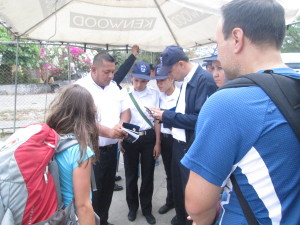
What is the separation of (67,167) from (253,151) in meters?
1.08

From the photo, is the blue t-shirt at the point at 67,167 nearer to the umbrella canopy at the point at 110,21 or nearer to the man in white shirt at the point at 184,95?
the man in white shirt at the point at 184,95

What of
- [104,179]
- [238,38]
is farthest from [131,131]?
[238,38]

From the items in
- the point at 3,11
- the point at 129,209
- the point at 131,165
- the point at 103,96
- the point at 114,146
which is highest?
the point at 3,11

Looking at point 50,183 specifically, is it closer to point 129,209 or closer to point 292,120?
point 292,120

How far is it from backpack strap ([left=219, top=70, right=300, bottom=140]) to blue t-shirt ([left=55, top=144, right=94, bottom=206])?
1.04 metres

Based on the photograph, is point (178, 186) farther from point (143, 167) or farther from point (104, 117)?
point (104, 117)

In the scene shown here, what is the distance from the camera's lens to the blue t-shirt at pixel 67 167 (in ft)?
5.01

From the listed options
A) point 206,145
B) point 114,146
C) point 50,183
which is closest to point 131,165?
point 114,146

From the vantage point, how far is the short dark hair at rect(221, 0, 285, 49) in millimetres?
975

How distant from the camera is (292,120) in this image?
87cm

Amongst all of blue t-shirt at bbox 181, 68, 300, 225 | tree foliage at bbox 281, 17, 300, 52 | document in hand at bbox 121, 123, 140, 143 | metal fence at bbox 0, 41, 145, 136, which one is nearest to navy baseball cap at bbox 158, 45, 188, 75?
document in hand at bbox 121, 123, 140, 143

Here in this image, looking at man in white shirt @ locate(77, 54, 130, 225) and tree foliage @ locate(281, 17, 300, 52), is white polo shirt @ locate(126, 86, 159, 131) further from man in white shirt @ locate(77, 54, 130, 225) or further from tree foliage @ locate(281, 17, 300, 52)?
tree foliage @ locate(281, 17, 300, 52)

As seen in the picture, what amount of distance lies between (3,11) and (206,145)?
3009 millimetres

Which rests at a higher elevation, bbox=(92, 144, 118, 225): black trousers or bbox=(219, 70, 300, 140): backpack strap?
bbox=(219, 70, 300, 140): backpack strap
